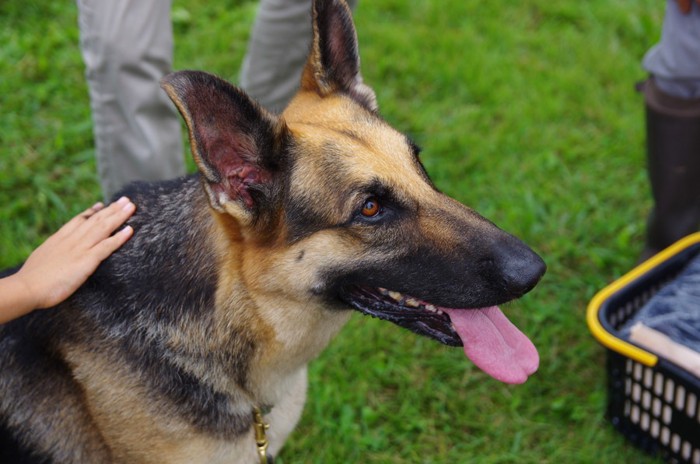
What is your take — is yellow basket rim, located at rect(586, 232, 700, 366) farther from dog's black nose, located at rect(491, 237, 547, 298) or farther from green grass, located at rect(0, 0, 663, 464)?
dog's black nose, located at rect(491, 237, 547, 298)

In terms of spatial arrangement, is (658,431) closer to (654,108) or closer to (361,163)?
(654,108)

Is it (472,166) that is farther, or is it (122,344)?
(472,166)

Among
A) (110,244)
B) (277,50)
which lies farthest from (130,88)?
(110,244)

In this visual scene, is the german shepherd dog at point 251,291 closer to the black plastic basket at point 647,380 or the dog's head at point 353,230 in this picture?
the dog's head at point 353,230

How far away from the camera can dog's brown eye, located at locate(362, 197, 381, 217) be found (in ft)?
7.43

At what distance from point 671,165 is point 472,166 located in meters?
1.35

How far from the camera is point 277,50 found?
4.18 meters

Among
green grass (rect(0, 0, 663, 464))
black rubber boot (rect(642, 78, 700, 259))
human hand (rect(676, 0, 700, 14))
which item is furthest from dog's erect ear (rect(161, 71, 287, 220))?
Result: black rubber boot (rect(642, 78, 700, 259))

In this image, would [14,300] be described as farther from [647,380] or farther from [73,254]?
[647,380]

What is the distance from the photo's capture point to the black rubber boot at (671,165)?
3678 millimetres

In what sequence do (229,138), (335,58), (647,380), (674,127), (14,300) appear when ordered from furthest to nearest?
(674,127) < (647,380) < (335,58) < (14,300) < (229,138)

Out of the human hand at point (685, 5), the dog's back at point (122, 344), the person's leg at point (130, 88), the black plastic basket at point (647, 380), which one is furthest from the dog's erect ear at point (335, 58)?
the human hand at point (685, 5)

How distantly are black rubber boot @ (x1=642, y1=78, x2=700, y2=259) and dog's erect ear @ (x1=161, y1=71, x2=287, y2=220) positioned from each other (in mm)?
2301

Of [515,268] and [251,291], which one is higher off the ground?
[515,268]
